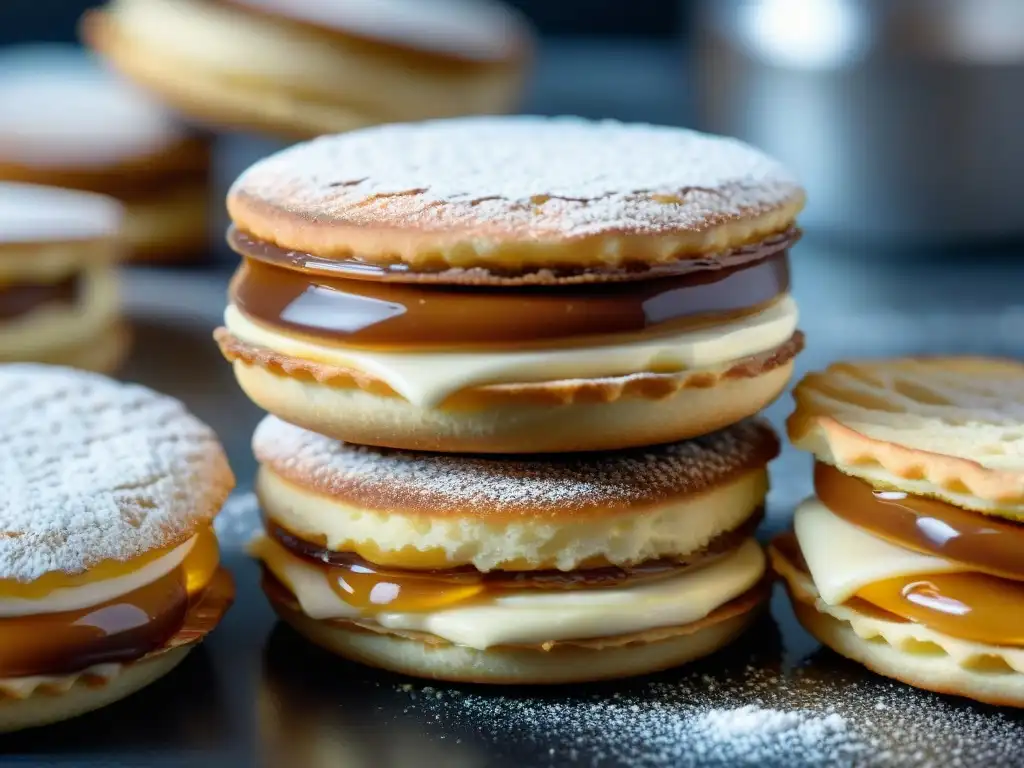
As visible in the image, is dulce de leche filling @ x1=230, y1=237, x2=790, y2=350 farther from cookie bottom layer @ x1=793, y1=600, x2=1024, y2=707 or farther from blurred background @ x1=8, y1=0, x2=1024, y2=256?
blurred background @ x1=8, y1=0, x2=1024, y2=256

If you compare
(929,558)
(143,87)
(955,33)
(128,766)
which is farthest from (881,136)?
(128,766)

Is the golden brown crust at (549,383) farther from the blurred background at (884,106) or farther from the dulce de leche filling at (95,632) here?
the blurred background at (884,106)

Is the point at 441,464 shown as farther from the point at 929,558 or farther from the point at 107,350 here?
the point at 107,350

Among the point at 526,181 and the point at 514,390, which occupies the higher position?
the point at 526,181

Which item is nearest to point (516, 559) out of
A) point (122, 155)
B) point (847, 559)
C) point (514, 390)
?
point (514, 390)

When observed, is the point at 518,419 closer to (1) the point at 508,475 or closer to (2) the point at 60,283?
(1) the point at 508,475

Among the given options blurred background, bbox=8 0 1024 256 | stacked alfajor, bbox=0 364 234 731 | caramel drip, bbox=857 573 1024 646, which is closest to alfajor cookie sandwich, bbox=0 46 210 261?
blurred background, bbox=8 0 1024 256

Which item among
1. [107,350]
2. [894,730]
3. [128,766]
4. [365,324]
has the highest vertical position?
[365,324]
